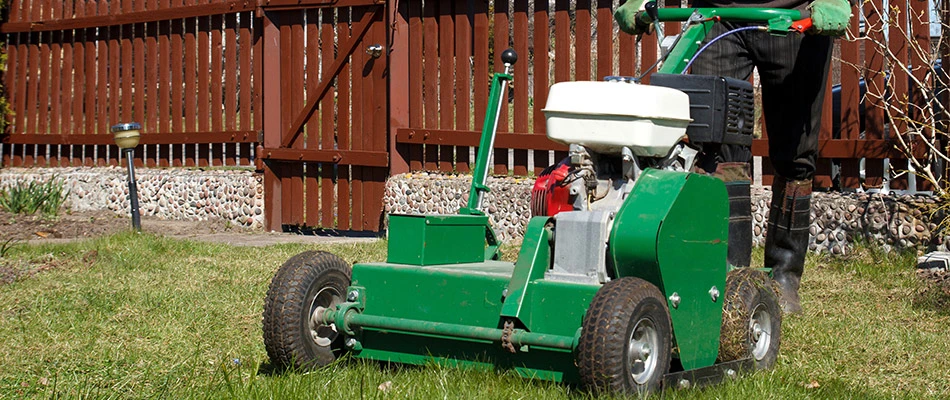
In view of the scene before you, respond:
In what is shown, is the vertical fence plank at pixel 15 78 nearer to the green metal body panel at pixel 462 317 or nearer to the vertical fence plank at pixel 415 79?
the vertical fence plank at pixel 415 79

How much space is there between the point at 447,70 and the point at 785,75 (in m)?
3.92

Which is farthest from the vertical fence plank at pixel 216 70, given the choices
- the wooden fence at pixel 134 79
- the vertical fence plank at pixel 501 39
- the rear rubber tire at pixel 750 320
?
the rear rubber tire at pixel 750 320

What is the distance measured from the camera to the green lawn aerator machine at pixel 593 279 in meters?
3.23

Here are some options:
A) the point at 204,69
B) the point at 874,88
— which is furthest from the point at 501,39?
the point at 204,69

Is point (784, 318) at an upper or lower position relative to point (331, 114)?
lower

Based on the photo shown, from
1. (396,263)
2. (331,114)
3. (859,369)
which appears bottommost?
(859,369)

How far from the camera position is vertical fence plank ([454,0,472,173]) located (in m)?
8.27

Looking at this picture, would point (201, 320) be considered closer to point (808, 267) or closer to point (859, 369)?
point (859, 369)

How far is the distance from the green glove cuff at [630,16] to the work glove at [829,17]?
679 millimetres

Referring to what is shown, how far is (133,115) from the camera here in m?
10.9

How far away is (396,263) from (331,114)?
218 inches

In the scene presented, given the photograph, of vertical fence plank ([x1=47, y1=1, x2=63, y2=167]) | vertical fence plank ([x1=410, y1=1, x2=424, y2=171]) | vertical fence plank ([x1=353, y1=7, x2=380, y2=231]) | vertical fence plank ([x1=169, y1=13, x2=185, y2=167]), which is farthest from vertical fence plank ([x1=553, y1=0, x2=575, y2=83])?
vertical fence plank ([x1=47, y1=1, x2=63, y2=167])

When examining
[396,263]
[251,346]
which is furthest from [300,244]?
[396,263]

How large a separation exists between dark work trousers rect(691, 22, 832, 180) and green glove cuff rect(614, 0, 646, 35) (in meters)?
0.29
